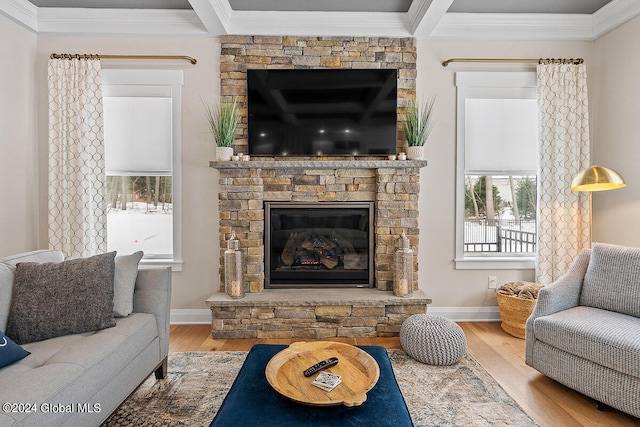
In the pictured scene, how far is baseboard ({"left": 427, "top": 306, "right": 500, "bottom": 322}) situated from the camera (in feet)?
11.3

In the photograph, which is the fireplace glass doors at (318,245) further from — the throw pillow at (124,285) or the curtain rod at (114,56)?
the curtain rod at (114,56)

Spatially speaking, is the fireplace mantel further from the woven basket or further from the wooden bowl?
the wooden bowl

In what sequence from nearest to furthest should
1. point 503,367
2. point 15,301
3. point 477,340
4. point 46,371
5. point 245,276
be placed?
point 46,371 < point 15,301 < point 503,367 < point 477,340 < point 245,276

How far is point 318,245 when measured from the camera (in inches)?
134

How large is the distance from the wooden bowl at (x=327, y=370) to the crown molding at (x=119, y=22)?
298cm

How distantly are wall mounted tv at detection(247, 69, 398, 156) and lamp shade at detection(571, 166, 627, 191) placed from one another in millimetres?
1481

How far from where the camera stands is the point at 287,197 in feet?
10.8

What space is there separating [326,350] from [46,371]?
1.20 metres

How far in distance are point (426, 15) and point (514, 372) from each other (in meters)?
2.80

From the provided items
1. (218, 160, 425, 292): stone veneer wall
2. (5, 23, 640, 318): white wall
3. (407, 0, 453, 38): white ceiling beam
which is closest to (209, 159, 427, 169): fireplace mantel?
(218, 160, 425, 292): stone veneer wall

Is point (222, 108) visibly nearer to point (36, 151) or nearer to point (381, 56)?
point (381, 56)

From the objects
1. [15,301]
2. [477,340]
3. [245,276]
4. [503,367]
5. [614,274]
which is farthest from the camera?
[245,276]

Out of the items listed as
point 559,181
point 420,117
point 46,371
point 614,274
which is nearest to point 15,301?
point 46,371

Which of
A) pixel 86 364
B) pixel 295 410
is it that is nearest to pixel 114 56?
pixel 86 364
